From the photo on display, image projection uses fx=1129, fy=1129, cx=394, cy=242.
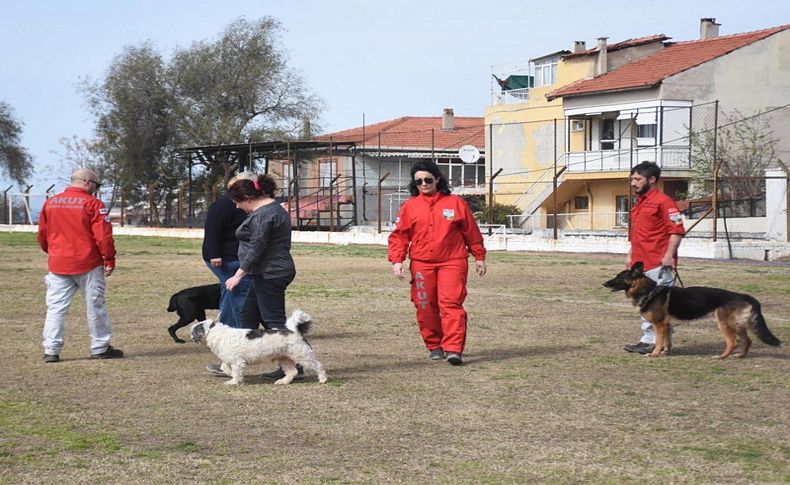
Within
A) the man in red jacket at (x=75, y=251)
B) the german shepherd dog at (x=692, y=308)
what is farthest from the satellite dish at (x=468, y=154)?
the man in red jacket at (x=75, y=251)

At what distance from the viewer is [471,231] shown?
31.4 ft

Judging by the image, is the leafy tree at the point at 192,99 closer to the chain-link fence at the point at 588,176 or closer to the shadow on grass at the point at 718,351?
the chain-link fence at the point at 588,176

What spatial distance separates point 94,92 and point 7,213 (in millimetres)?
8268

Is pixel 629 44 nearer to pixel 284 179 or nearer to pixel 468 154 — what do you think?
pixel 468 154

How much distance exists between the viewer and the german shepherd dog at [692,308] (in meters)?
9.70

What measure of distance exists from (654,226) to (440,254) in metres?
2.05

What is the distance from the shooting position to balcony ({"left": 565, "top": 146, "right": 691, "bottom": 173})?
38688mm

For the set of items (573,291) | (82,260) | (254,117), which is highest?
(254,117)

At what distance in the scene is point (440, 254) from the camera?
9477 millimetres

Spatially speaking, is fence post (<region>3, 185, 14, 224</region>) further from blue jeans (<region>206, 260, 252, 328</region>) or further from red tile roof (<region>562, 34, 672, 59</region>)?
→ blue jeans (<region>206, 260, 252, 328</region>)

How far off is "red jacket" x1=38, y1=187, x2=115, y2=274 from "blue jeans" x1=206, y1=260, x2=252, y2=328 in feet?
3.07

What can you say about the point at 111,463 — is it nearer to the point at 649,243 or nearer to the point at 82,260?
the point at 82,260

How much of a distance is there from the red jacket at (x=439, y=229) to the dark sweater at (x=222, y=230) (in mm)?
1412

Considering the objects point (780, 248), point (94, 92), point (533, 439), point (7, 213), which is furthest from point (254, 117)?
point (533, 439)
